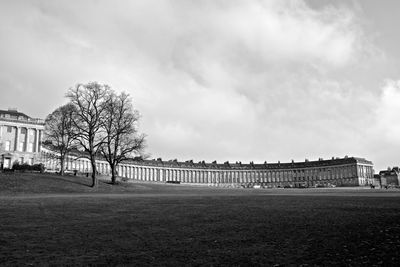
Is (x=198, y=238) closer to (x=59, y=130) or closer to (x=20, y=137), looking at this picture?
(x=59, y=130)

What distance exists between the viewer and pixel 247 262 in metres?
11.8

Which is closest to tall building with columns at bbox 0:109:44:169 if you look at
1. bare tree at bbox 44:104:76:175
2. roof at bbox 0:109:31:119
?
roof at bbox 0:109:31:119

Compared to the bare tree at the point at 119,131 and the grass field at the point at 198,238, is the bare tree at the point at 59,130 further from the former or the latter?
the grass field at the point at 198,238

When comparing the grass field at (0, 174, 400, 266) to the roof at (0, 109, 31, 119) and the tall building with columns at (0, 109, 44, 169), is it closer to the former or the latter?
the tall building with columns at (0, 109, 44, 169)

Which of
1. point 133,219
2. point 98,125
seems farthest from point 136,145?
point 133,219

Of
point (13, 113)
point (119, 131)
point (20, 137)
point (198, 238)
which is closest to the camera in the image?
point (198, 238)

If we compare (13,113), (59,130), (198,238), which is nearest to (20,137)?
(13,113)

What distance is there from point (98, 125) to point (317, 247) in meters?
52.8

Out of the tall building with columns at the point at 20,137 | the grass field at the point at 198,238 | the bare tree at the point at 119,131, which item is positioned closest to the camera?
the grass field at the point at 198,238

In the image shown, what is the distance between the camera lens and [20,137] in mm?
104188

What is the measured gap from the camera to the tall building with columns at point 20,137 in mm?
101625

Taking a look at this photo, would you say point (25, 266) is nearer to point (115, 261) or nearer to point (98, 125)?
point (115, 261)

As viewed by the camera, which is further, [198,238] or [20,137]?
[20,137]

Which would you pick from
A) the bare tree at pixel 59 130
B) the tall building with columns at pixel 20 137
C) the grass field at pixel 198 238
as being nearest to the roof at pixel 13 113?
the tall building with columns at pixel 20 137
